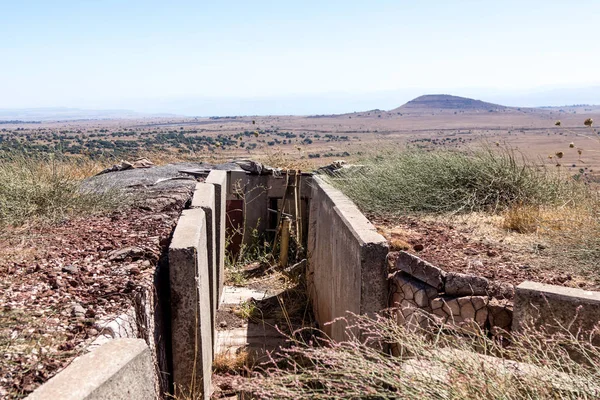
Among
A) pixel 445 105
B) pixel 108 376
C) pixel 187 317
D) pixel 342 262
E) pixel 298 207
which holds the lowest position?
pixel 298 207

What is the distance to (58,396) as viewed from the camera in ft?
7.71

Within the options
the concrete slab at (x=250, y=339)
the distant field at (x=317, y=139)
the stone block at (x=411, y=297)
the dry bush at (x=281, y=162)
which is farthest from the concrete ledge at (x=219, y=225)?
the dry bush at (x=281, y=162)

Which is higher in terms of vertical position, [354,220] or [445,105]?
[445,105]

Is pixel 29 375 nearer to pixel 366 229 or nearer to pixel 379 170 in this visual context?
pixel 366 229

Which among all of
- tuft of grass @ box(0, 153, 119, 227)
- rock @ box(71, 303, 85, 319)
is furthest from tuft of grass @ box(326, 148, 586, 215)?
rock @ box(71, 303, 85, 319)

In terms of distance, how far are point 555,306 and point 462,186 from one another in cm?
390

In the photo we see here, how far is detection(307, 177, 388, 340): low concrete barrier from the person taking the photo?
4520 mm

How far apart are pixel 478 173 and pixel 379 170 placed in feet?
4.91

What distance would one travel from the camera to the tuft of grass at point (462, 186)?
7.14 meters

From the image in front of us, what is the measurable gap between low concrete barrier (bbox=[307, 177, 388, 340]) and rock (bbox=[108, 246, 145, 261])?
70.0 inches

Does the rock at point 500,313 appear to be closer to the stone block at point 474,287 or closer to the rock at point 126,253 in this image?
the stone block at point 474,287

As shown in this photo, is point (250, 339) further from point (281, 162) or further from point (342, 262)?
point (281, 162)

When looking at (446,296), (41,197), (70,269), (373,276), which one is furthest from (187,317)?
(41,197)

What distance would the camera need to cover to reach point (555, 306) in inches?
143
